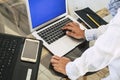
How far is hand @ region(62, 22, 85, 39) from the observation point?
115cm

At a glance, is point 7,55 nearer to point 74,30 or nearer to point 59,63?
point 59,63

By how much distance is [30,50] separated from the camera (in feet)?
3.10

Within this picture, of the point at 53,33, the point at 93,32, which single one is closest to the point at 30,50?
the point at 53,33

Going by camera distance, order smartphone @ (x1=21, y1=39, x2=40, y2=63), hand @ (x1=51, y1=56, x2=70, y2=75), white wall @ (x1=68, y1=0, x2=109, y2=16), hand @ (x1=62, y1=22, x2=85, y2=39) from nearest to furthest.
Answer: smartphone @ (x1=21, y1=39, x2=40, y2=63)
hand @ (x1=51, y1=56, x2=70, y2=75)
hand @ (x1=62, y1=22, x2=85, y2=39)
white wall @ (x1=68, y1=0, x2=109, y2=16)

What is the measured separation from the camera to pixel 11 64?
88 cm

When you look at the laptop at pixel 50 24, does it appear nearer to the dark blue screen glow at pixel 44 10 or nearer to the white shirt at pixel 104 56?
the dark blue screen glow at pixel 44 10

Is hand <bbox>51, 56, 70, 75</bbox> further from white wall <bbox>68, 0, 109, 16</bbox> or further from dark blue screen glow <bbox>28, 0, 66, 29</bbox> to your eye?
white wall <bbox>68, 0, 109, 16</bbox>

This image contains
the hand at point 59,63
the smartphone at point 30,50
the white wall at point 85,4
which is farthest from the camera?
the white wall at point 85,4

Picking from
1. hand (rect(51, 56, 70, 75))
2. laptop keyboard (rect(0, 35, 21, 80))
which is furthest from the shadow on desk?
laptop keyboard (rect(0, 35, 21, 80))

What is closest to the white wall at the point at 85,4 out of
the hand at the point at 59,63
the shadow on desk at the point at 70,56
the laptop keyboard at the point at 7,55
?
the shadow on desk at the point at 70,56

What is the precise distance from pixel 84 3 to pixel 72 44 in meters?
0.38

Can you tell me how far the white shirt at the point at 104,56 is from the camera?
769 mm

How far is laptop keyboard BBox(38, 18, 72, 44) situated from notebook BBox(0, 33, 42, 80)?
0.12 m

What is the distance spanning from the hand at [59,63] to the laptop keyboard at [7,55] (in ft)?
0.61
